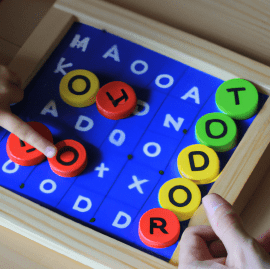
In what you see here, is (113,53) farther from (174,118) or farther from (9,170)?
(9,170)

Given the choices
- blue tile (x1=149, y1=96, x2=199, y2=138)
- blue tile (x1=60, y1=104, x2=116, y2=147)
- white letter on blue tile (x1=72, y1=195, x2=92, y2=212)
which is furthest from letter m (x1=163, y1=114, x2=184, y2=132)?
white letter on blue tile (x1=72, y1=195, x2=92, y2=212)

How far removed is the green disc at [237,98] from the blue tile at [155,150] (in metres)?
0.12

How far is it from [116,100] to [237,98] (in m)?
0.24

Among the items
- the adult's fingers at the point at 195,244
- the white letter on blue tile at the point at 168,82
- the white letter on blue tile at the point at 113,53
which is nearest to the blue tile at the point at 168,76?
the white letter on blue tile at the point at 168,82

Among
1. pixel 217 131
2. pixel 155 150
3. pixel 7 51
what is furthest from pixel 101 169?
pixel 7 51

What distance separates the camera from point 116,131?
27.8 inches

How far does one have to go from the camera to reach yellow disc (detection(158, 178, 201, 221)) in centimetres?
61

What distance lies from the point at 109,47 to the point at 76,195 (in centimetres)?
34

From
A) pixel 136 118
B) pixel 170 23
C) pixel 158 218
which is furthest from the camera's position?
pixel 170 23

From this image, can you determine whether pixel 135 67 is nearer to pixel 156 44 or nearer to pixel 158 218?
pixel 156 44

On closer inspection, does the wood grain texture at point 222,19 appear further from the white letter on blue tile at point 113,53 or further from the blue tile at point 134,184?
the blue tile at point 134,184

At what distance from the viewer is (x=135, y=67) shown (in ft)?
2.53

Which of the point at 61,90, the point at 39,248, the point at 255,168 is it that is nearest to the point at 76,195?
the point at 39,248

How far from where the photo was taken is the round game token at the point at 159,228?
59cm
